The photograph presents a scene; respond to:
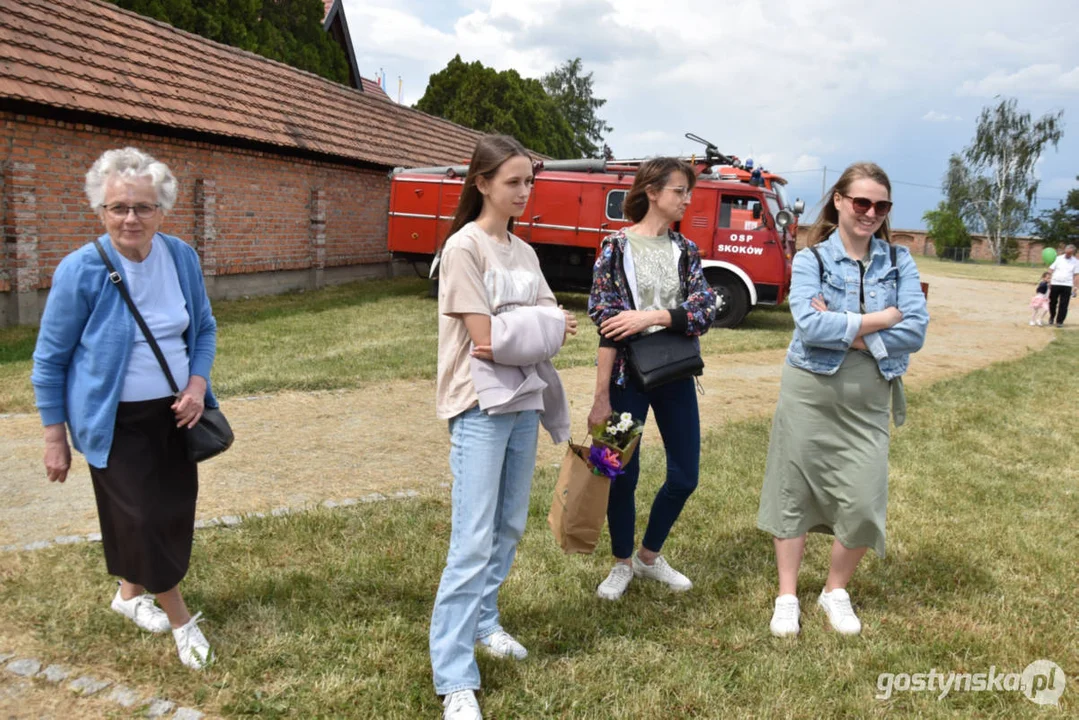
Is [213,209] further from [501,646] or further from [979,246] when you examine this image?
[979,246]

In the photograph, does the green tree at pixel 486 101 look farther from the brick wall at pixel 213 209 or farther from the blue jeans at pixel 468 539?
the blue jeans at pixel 468 539

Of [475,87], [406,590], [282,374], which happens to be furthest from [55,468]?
[475,87]

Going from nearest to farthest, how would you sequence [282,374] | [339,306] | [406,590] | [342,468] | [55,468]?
[55,468]
[406,590]
[342,468]
[282,374]
[339,306]

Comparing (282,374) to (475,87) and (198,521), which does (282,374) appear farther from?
(475,87)

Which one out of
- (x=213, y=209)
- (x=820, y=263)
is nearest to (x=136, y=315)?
(x=820, y=263)

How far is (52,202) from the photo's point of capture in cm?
990

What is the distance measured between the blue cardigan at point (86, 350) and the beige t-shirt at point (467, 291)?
1.04m

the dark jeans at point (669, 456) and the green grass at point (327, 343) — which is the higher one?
A: the dark jeans at point (669, 456)

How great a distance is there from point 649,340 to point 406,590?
1.50 metres

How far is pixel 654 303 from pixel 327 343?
23.4 ft

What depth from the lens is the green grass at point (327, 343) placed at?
735 centimetres

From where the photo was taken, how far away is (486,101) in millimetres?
33531

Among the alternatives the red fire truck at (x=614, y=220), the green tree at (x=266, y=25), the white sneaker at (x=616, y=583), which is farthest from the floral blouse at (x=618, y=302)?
the green tree at (x=266, y=25)

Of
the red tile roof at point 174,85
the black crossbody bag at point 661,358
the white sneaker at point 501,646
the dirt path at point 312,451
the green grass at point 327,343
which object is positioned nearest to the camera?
the white sneaker at point 501,646
